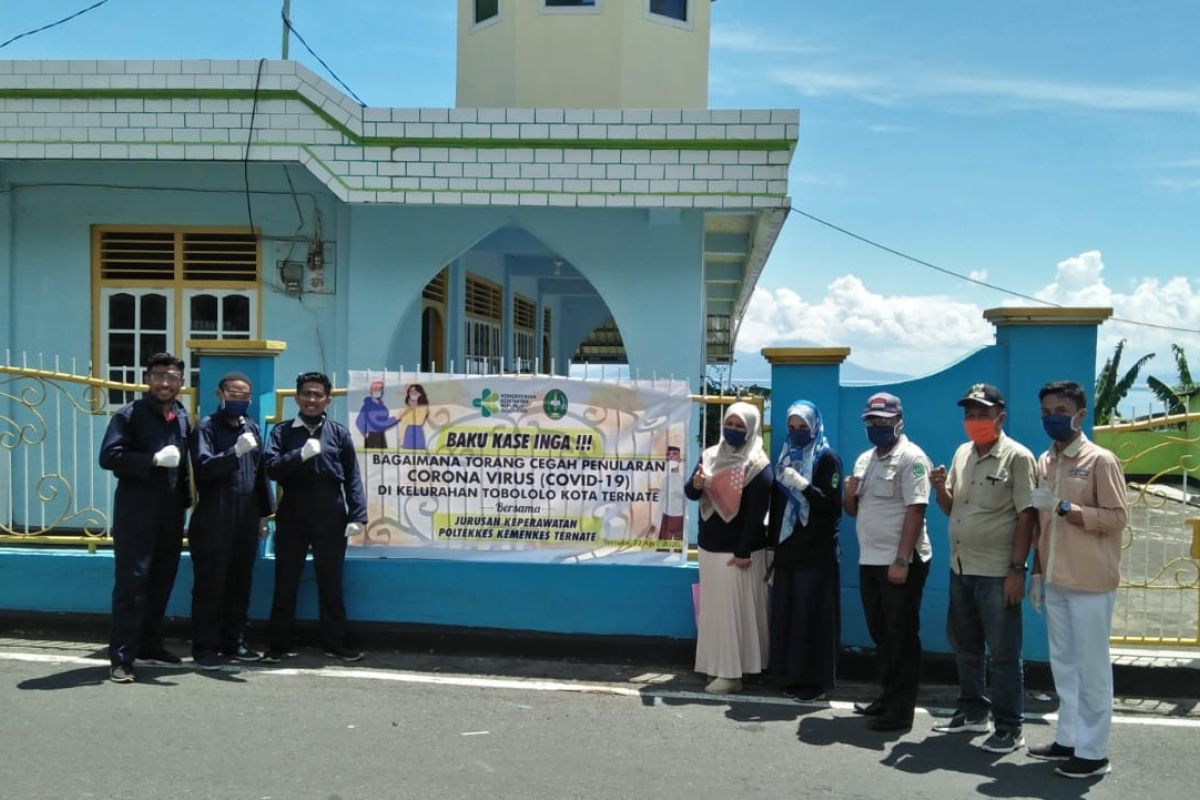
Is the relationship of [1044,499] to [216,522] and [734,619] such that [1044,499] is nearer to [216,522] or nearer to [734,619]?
[734,619]

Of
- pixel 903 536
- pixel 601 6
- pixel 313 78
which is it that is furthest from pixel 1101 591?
pixel 601 6

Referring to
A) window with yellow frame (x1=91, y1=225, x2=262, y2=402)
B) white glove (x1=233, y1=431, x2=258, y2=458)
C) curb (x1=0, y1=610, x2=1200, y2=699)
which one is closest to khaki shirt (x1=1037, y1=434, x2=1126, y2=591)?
curb (x1=0, y1=610, x2=1200, y2=699)

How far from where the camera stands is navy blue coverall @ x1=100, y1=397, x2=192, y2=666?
595cm

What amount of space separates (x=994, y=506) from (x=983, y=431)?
37cm

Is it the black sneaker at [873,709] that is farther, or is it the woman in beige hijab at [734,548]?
the woman in beige hijab at [734,548]

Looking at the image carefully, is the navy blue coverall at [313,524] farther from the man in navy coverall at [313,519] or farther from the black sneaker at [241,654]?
the black sneaker at [241,654]

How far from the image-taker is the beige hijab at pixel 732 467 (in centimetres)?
600

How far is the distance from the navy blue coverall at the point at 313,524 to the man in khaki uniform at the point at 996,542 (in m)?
3.58

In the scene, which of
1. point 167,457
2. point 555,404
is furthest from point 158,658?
point 555,404

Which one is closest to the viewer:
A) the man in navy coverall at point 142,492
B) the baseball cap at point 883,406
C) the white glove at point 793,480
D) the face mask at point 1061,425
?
the face mask at point 1061,425

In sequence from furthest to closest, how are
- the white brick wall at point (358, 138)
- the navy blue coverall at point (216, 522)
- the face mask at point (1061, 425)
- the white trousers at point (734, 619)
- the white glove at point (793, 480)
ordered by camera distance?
1. the white brick wall at point (358, 138)
2. the navy blue coverall at point (216, 522)
3. the white trousers at point (734, 619)
4. the white glove at point (793, 480)
5. the face mask at point (1061, 425)

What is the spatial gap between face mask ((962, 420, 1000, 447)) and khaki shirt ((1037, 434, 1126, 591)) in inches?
13.9

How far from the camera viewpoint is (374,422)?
687 centimetres

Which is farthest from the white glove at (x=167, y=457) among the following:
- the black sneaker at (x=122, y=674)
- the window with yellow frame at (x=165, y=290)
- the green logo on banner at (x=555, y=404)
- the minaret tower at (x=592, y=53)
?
the minaret tower at (x=592, y=53)
